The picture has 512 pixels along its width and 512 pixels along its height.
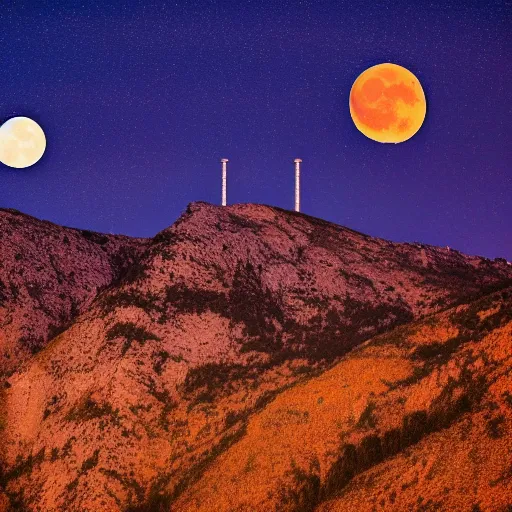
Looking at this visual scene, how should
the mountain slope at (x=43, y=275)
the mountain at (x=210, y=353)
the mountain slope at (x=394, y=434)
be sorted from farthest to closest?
the mountain slope at (x=43, y=275) → the mountain at (x=210, y=353) → the mountain slope at (x=394, y=434)

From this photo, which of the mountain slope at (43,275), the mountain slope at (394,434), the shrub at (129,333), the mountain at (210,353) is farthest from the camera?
the mountain slope at (43,275)

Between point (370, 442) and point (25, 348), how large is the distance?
14.0 meters

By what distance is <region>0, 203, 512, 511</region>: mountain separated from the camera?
51.5 ft

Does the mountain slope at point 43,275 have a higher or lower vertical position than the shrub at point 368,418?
higher

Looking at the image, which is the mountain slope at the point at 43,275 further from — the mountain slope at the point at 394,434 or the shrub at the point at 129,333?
the mountain slope at the point at 394,434

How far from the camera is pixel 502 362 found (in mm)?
14461

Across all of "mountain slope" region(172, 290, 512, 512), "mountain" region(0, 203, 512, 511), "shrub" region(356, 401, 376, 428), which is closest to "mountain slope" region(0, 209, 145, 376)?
"mountain" region(0, 203, 512, 511)

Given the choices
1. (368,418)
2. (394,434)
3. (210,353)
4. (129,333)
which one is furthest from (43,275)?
(394,434)

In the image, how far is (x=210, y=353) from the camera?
22.0 metres

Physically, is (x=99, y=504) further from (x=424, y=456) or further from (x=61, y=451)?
(x=424, y=456)

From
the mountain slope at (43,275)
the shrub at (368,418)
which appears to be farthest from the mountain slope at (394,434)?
the mountain slope at (43,275)

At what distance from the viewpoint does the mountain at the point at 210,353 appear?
15.7 m

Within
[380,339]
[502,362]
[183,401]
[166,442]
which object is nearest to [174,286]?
[183,401]

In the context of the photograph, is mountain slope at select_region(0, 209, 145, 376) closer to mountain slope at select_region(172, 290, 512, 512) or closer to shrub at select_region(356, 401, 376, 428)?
mountain slope at select_region(172, 290, 512, 512)
